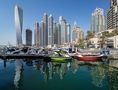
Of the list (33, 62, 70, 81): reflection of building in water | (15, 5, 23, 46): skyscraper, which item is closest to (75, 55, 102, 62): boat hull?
(33, 62, 70, 81): reflection of building in water

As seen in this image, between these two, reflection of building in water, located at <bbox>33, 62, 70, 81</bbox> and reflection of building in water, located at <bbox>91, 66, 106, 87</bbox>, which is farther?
reflection of building in water, located at <bbox>33, 62, 70, 81</bbox>

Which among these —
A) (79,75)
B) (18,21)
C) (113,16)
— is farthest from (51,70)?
(18,21)

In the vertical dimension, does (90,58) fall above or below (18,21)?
below

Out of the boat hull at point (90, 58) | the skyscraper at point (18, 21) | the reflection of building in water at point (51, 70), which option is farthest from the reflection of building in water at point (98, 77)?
the skyscraper at point (18, 21)

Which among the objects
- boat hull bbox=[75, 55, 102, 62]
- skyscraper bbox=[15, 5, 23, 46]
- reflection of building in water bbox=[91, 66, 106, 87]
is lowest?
reflection of building in water bbox=[91, 66, 106, 87]

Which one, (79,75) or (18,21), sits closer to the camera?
(79,75)

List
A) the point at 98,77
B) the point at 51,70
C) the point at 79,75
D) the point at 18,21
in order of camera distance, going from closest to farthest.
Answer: the point at 98,77 < the point at 79,75 < the point at 51,70 < the point at 18,21

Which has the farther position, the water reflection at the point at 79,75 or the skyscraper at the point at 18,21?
the skyscraper at the point at 18,21

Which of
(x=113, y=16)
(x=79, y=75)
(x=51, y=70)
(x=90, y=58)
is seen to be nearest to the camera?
(x=79, y=75)

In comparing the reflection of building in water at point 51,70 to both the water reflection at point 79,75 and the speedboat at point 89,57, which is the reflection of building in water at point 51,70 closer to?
the water reflection at point 79,75

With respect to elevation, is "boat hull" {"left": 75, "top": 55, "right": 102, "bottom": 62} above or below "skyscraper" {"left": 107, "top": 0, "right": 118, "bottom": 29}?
below

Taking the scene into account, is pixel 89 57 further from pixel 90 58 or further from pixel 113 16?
pixel 113 16

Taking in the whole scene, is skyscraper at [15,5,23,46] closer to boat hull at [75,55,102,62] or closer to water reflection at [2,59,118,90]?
boat hull at [75,55,102,62]

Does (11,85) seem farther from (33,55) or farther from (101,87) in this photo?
(33,55)
